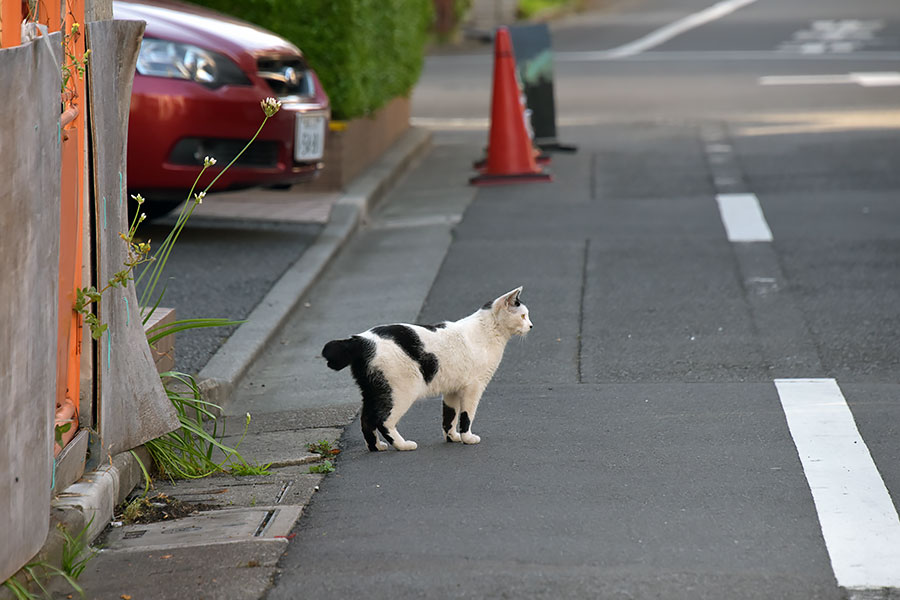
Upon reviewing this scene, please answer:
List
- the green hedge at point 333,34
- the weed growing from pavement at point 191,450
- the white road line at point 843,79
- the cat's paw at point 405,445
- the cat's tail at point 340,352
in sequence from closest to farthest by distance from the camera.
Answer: the cat's tail at point 340,352 → the weed growing from pavement at point 191,450 → the cat's paw at point 405,445 → the green hedge at point 333,34 → the white road line at point 843,79

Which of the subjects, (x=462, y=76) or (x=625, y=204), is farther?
(x=462, y=76)

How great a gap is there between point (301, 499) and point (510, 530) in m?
0.83

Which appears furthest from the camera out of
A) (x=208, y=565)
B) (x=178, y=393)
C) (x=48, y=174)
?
(x=178, y=393)

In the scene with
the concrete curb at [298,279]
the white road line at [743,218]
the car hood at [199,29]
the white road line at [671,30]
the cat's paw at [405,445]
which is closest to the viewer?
the cat's paw at [405,445]

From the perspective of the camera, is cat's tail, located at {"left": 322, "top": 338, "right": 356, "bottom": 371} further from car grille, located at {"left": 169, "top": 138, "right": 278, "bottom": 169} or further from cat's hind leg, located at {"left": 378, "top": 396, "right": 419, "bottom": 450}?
car grille, located at {"left": 169, "top": 138, "right": 278, "bottom": 169}

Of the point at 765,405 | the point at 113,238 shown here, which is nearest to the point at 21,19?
the point at 113,238

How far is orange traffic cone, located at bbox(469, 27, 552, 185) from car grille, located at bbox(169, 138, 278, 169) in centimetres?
324

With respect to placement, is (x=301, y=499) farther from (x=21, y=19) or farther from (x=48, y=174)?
(x=21, y=19)

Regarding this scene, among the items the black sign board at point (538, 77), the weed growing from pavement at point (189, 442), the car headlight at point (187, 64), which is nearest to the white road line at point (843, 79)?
the black sign board at point (538, 77)

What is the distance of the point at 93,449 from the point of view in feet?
14.1

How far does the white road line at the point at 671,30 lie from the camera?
83.5 feet

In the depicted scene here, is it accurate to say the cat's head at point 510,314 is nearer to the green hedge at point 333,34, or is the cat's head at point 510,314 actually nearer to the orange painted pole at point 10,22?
the orange painted pole at point 10,22

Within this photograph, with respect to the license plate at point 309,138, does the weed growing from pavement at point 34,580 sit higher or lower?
lower

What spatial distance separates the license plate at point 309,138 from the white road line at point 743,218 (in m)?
3.04
